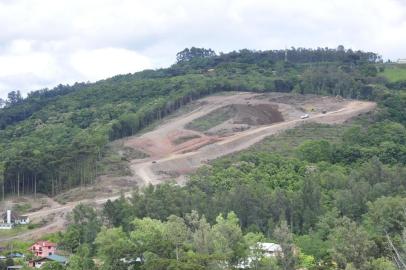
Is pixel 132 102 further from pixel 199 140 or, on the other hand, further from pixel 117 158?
pixel 117 158

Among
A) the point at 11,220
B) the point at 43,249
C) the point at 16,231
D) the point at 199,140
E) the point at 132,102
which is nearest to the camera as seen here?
the point at 43,249

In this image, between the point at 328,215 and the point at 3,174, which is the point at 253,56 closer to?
the point at 3,174

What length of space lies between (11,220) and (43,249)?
15.5m

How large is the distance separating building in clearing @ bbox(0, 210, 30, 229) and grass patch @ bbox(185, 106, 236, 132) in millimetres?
36584

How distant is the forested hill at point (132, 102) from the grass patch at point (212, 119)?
724 cm

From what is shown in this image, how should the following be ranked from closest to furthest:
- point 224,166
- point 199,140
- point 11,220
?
point 11,220, point 224,166, point 199,140

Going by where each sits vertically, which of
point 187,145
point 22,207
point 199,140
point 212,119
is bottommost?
point 22,207

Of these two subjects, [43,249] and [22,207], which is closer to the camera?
[43,249]

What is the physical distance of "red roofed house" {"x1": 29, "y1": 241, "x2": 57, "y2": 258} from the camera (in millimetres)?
64125

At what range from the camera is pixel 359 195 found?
231 feet

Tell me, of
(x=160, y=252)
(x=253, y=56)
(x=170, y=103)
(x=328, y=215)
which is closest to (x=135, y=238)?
(x=160, y=252)

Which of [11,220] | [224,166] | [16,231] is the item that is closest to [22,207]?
[11,220]

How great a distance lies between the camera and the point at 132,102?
414ft

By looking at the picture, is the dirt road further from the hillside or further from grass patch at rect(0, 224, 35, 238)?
grass patch at rect(0, 224, 35, 238)
